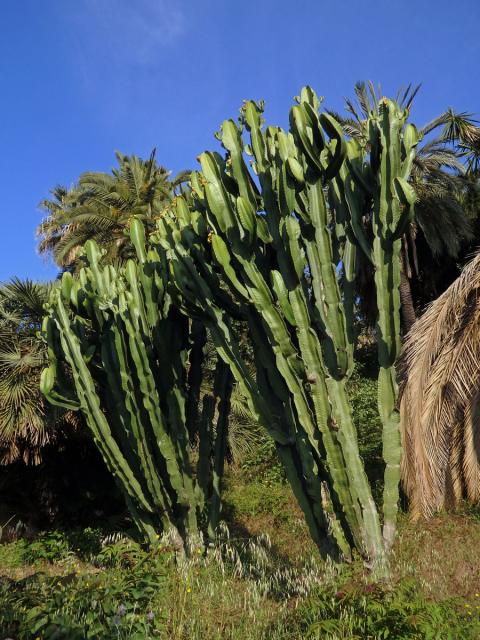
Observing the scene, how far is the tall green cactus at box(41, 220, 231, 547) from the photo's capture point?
5.94 meters

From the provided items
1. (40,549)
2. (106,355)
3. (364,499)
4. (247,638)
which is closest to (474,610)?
(364,499)

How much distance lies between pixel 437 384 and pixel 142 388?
13.9ft

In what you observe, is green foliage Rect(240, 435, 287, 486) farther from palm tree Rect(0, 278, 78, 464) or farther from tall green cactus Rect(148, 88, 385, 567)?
tall green cactus Rect(148, 88, 385, 567)

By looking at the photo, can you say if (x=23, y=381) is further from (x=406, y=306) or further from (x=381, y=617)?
(x=406, y=306)

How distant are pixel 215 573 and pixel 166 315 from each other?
273 cm

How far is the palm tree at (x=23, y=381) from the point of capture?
836 cm

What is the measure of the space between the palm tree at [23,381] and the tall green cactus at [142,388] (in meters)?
2.24

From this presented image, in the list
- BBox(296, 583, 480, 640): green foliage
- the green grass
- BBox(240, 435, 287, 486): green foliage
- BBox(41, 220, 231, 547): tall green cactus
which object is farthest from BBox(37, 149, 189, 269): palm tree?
BBox(296, 583, 480, 640): green foliage

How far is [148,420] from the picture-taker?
6.20 m

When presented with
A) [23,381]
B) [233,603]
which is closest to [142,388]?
[233,603]

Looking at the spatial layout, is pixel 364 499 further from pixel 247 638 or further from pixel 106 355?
pixel 106 355

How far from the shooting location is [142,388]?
581cm

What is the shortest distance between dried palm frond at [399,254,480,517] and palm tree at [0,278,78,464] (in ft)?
17.0

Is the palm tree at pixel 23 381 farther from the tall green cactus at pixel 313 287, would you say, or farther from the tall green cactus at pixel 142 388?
the tall green cactus at pixel 313 287
